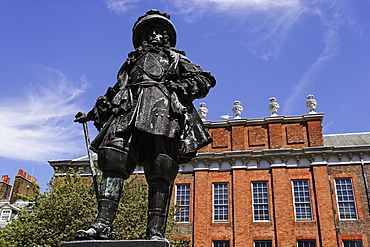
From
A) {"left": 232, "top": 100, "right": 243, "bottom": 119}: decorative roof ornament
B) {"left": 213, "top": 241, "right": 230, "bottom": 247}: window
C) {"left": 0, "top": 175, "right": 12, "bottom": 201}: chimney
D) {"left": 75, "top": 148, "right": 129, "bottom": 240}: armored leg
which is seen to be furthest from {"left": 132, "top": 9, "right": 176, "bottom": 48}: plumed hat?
{"left": 0, "top": 175, "right": 12, "bottom": 201}: chimney

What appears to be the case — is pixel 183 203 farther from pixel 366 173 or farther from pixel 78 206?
pixel 366 173

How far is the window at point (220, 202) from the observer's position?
24625mm

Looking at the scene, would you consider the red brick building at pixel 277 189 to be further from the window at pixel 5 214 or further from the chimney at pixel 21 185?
the chimney at pixel 21 185

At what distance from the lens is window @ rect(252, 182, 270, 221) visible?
79.1 feet

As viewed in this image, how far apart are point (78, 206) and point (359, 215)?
16779 mm

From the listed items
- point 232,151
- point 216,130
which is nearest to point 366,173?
point 232,151

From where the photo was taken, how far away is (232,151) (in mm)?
25953

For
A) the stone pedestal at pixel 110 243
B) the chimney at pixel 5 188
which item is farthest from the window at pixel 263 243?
the chimney at pixel 5 188

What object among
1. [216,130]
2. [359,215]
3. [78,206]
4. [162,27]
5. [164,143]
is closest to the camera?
[164,143]

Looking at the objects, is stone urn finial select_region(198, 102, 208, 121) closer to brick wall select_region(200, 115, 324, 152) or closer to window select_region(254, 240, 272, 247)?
brick wall select_region(200, 115, 324, 152)

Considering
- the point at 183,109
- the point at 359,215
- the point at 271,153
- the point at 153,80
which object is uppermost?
the point at 271,153

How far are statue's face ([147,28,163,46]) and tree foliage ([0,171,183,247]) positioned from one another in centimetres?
1380

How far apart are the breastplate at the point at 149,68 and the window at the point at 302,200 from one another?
71.8 ft

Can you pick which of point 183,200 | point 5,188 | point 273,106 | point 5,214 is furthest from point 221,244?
point 5,188
